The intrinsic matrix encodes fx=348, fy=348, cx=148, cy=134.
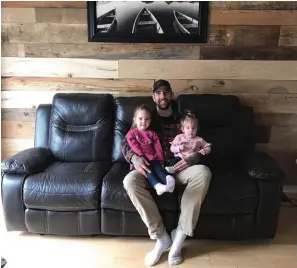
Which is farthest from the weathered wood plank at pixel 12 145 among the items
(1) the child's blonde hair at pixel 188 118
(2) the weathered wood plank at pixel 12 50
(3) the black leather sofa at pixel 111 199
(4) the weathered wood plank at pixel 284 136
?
(4) the weathered wood plank at pixel 284 136

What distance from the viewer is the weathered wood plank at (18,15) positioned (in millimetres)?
3004

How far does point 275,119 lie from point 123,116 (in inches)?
54.0

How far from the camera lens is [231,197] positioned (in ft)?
7.57

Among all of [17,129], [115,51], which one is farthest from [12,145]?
[115,51]

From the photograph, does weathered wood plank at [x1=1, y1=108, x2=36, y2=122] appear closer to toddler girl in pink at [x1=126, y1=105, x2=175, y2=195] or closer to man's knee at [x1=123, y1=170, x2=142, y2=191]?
toddler girl in pink at [x1=126, y1=105, x2=175, y2=195]

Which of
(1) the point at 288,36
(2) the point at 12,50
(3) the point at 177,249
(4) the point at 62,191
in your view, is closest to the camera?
(3) the point at 177,249

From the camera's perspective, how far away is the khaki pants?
2.23 m

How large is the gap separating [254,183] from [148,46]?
1484mm

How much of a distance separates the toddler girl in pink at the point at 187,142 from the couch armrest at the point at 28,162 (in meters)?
0.97

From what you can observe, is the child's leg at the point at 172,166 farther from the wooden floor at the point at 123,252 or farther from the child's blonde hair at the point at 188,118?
the wooden floor at the point at 123,252

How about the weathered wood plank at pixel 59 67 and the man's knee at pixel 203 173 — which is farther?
the weathered wood plank at pixel 59 67

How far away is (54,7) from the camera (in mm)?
2984

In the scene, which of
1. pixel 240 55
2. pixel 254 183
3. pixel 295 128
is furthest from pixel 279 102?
pixel 254 183

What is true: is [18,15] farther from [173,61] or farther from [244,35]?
[244,35]
